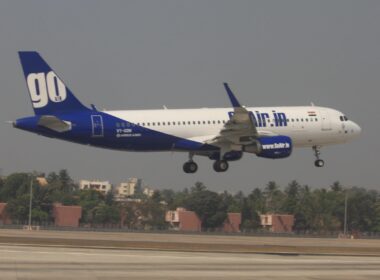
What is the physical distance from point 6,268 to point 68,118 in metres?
A: 34.2

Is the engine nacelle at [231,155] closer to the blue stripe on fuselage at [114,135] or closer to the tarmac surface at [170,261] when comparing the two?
the blue stripe on fuselage at [114,135]

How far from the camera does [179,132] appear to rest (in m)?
78.6

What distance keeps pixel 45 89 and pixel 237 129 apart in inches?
632

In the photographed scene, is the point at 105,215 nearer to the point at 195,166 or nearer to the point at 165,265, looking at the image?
the point at 195,166

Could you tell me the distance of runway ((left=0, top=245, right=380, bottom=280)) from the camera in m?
40.1

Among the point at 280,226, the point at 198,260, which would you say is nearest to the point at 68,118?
the point at 198,260

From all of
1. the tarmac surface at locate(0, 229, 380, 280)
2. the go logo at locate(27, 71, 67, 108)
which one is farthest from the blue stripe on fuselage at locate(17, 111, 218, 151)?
the tarmac surface at locate(0, 229, 380, 280)

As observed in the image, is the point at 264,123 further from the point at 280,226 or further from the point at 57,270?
the point at 280,226

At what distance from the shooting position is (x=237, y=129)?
78625 mm

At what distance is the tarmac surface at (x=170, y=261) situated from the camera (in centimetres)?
4062

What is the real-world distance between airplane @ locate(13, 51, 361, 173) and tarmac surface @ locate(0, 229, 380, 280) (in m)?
12.7

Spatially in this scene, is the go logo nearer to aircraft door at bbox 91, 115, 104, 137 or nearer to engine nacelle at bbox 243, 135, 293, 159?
aircraft door at bbox 91, 115, 104, 137

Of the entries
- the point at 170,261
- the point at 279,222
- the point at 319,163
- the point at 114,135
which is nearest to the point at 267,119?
the point at 319,163

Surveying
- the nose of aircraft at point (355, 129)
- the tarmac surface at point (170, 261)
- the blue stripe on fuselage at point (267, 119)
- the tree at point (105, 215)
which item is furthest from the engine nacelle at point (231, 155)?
the tree at point (105, 215)
